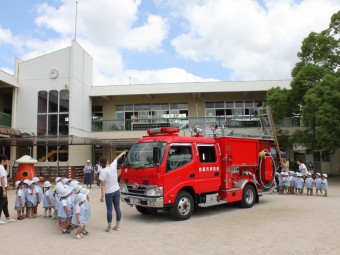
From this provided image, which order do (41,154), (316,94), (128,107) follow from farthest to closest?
Answer: 1. (128,107)
2. (41,154)
3. (316,94)

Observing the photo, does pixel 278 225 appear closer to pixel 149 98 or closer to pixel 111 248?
pixel 111 248

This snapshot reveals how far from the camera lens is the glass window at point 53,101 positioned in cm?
2423

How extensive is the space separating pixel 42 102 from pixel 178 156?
727 inches

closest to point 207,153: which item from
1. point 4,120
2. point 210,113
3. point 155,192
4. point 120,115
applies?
point 155,192

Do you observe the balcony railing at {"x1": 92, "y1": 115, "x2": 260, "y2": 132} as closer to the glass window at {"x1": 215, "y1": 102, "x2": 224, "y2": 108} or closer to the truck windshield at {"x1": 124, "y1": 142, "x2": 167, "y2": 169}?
the glass window at {"x1": 215, "y1": 102, "x2": 224, "y2": 108}

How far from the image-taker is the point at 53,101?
2430 centimetres

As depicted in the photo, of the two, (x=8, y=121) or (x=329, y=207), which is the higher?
(x=8, y=121)

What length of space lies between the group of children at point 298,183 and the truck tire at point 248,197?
3881 mm

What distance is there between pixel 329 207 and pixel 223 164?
3.91 metres

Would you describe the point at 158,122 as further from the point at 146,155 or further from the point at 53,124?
the point at 146,155

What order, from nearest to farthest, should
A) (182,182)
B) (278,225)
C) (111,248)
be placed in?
1. (111,248)
2. (278,225)
3. (182,182)

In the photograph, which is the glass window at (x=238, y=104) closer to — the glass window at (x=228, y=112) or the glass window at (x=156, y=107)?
the glass window at (x=228, y=112)

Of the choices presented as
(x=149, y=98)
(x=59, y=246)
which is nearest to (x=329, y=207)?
(x=59, y=246)

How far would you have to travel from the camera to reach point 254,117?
2464cm
